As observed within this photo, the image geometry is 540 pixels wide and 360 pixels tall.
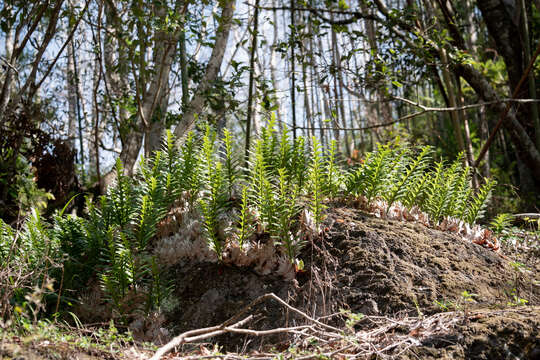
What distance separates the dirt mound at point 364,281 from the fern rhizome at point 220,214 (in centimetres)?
13

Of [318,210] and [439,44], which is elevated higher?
[439,44]

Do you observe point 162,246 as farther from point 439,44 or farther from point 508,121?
point 508,121

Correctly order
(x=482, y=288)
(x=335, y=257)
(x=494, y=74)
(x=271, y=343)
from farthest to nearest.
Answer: (x=494, y=74)
(x=335, y=257)
(x=482, y=288)
(x=271, y=343)

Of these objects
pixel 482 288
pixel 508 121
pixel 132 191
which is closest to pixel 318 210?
pixel 482 288

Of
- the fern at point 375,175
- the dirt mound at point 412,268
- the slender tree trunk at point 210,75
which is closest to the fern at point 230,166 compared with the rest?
the dirt mound at point 412,268

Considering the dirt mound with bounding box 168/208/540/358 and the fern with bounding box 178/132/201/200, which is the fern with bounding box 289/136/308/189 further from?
the fern with bounding box 178/132/201/200

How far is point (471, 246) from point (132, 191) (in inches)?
111

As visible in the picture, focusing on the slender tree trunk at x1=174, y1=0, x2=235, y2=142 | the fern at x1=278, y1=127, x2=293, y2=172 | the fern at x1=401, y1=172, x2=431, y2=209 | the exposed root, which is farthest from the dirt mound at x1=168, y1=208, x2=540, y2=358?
the slender tree trunk at x1=174, y1=0, x2=235, y2=142

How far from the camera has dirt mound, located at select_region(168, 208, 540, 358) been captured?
247cm

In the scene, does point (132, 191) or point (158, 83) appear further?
point (158, 83)

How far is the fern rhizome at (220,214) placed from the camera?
2807mm

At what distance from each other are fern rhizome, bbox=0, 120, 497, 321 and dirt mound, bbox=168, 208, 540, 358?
13 centimetres

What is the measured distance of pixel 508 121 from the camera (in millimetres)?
5762

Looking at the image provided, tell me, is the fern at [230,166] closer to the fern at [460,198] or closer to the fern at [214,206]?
the fern at [214,206]
